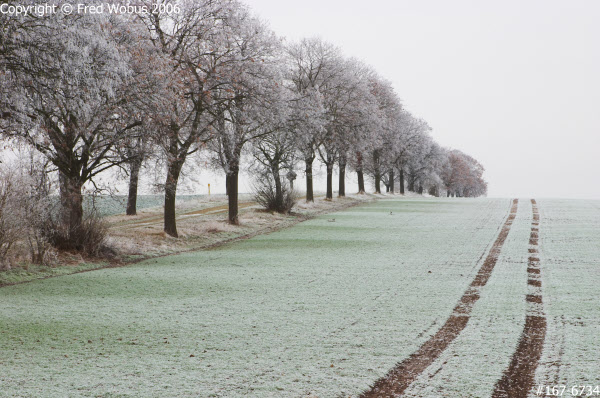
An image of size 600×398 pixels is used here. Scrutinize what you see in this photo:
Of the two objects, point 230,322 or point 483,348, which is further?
point 230,322

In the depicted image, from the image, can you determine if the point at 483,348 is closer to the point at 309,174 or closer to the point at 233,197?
the point at 233,197

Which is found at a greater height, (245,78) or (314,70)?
(314,70)

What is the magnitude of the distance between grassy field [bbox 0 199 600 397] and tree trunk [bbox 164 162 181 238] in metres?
3.51

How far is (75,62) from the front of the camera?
13742 mm

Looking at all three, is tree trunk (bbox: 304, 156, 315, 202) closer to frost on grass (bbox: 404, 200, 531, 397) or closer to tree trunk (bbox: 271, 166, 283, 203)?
tree trunk (bbox: 271, 166, 283, 203)

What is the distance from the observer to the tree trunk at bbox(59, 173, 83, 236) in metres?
17.7

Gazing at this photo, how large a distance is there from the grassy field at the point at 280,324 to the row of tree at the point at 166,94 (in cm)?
416

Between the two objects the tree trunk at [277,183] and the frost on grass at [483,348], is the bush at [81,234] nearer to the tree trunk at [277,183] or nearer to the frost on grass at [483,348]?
the frost on grass at [483,348]

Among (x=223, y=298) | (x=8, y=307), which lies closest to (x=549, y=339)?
(x=223, y=298)

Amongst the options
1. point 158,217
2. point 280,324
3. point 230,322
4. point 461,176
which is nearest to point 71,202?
point 230,322

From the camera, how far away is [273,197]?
3484 centimetres

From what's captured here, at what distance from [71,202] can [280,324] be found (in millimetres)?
11204

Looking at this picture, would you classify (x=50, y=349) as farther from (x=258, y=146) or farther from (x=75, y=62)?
(x=258, y=146)

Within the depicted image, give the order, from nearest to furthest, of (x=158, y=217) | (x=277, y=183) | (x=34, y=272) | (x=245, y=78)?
(x=34, y=272)
(x=245, y=78)
(x=158, y=217)
(x=277, y=183)
